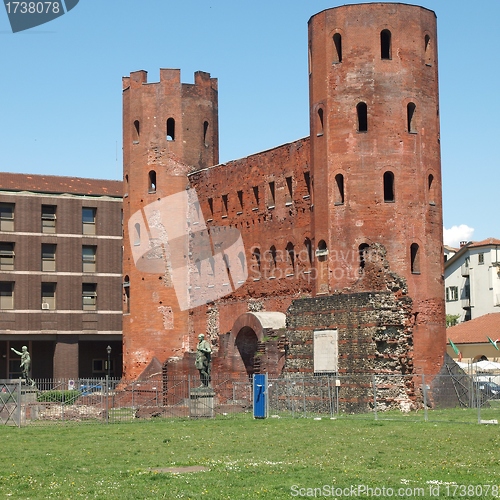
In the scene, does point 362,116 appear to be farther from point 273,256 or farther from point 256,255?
point 256,255

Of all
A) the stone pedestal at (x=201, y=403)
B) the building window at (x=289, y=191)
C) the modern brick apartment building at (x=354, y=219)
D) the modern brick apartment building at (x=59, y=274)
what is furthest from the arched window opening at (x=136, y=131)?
the stone pedestal at (x=201, y=403)

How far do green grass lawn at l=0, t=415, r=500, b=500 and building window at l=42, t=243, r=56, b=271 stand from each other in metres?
40.6

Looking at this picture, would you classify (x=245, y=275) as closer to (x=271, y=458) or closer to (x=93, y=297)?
(x=93, y=297)

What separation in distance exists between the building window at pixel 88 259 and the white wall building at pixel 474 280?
33.7 meters

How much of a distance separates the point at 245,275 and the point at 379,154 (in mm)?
13160

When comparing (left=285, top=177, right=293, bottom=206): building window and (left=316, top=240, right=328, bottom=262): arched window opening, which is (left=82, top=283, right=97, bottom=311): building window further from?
(left=316, top=240, right=328, bottom=262): arched window opening

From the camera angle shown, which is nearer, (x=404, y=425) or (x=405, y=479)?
(x=405, y=479)

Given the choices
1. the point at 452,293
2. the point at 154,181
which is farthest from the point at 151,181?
the point at 452,293

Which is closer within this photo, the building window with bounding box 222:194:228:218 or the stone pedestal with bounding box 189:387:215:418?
the stone pedestal with bounding box 189:387:215:418

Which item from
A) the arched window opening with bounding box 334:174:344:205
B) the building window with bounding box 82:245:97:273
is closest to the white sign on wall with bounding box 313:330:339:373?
the arched window opening with bounding box 334:174:344:205

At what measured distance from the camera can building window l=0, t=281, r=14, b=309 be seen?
68562mm

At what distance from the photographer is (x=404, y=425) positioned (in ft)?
94.7

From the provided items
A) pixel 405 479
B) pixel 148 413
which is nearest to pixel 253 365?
pixel 148 413

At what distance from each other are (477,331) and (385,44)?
34856 mm
